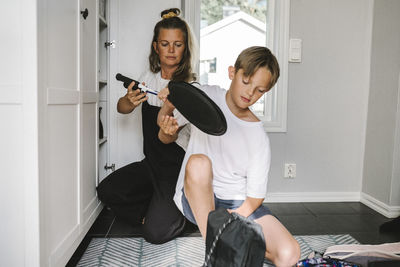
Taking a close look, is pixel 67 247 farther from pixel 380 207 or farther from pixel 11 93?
pixel 380 207

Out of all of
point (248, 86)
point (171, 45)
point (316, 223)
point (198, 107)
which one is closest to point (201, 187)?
point (198, 107)

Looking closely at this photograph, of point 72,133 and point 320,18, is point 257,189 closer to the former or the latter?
point 72,133

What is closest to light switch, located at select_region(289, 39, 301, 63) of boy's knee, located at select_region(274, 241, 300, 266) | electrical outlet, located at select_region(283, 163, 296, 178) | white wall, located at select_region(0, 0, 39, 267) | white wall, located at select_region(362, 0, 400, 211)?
white wall, located at select_region(362, 0, 400, 211)

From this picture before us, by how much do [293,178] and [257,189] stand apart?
1292mm

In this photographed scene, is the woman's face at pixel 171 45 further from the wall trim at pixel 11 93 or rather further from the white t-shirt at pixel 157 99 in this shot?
the wall trim at pixel 11 93

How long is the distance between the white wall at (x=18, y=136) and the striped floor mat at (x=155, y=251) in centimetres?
44

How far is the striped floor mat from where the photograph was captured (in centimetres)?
150

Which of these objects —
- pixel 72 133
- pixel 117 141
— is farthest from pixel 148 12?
pixel 72 133

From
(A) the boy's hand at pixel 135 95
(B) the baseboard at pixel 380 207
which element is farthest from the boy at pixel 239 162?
(B) the baseboard at pixel 380 207

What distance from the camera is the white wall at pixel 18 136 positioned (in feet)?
3.39

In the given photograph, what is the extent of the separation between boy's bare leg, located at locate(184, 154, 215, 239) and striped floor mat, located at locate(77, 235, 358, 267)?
312 mm

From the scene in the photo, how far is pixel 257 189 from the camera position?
4.36ft

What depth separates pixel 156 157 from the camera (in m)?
1.97

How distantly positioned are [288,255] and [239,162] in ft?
1.31
